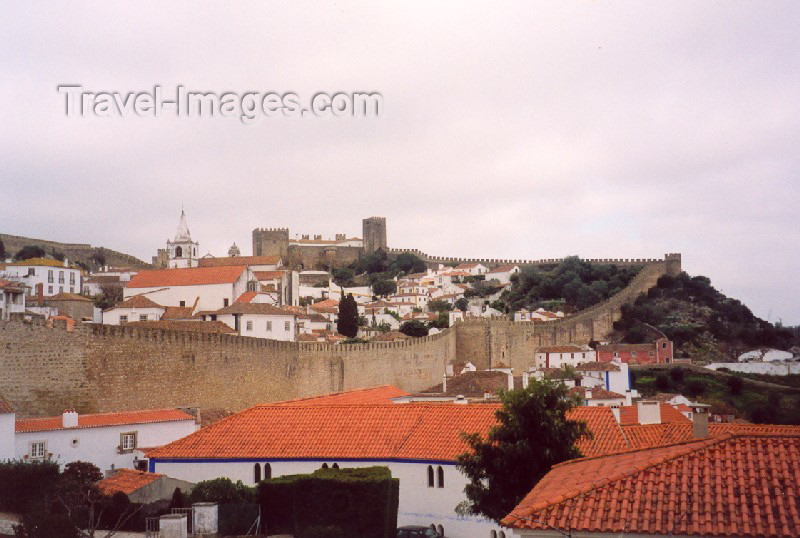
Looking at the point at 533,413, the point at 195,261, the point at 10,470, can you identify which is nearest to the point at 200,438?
the point at 10,470

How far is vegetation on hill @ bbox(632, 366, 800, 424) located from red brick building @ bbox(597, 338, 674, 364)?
413 centimetres

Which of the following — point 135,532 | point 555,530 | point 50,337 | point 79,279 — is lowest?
point 135,532

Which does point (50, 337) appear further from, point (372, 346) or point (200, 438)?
point (372, 346)

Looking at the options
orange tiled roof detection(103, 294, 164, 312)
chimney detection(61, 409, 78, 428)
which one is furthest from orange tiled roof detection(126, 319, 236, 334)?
chimney detection(61, 409, 78, 428)

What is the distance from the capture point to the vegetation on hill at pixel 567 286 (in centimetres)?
7362

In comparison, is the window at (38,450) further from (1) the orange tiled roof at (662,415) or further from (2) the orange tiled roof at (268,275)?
(2) the orange tiled roof at (268,275)

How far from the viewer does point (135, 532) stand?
14148 millimetres

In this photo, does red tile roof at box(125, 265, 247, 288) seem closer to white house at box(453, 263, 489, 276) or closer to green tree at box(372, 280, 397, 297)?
green tree at box(372, 280, 397, 297)

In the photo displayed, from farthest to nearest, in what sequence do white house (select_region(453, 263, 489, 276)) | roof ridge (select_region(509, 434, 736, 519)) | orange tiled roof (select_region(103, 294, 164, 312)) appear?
white house (select_region(453, 263, 489, 276)), orange tiled roof (select_region(103, 294, 164, 312)), roof ridge (select_region(509, 434, 736, 519))

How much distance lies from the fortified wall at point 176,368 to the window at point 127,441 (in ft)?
7.31

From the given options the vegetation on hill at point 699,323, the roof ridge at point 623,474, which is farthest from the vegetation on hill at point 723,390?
the roof ridge at point 623,474

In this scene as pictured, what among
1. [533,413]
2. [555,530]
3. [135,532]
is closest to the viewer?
[555,530]

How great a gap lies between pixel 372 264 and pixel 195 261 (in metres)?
33.2

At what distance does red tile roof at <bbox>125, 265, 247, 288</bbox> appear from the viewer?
47.4 meters
